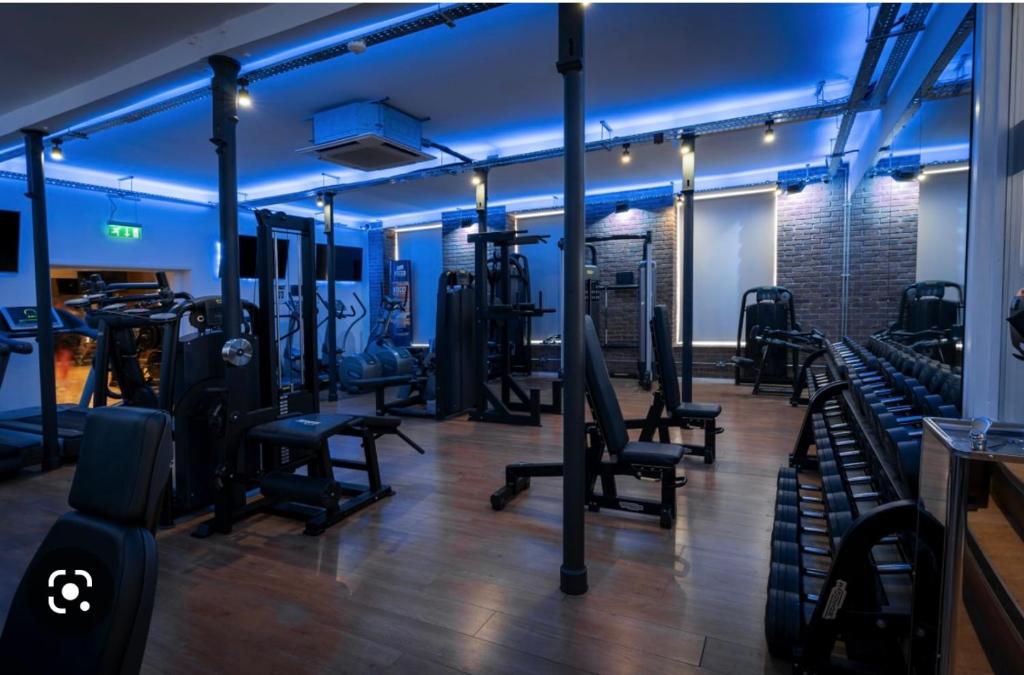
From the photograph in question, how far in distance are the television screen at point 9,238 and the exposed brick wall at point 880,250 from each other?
8768 mm

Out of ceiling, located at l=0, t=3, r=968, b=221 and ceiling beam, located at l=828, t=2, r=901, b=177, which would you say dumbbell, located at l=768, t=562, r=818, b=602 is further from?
ceiling beam, located at l=828, t=2, r=901, b=177

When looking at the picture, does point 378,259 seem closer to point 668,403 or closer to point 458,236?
point 458,236

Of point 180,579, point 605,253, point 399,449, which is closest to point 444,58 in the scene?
point 399,449

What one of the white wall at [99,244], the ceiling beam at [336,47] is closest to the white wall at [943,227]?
the ceiling beam at [336,47]

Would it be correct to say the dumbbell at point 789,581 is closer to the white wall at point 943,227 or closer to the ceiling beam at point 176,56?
the white wall at point 943,227

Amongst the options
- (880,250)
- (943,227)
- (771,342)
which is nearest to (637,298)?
(771,342)

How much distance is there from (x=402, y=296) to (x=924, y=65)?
8.85 m

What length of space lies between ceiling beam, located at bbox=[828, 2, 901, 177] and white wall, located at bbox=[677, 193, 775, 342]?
2248 mm

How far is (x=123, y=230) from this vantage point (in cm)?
734

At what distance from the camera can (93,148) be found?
591 cm

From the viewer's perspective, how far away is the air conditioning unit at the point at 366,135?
4.84 metres

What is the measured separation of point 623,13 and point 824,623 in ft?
11.2

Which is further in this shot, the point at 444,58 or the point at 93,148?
the point at 93,148

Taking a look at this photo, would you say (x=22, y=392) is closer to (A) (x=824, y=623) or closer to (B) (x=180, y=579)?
(B) (x=180, y=579)
